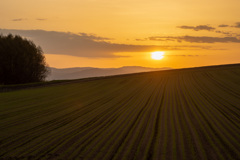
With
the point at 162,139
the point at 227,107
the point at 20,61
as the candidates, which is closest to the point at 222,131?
the point at 162,139

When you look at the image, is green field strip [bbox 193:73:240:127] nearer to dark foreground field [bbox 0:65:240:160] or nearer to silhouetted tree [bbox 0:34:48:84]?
dark foreground field [bbox 0:65:240:160]

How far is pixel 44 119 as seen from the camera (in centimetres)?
1486

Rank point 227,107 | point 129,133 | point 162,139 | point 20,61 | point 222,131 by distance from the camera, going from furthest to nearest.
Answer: point 20,61
point 227,107
point 129,133
point 222,131
point 162,139

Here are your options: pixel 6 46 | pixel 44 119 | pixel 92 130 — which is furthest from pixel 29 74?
pixel 92 130

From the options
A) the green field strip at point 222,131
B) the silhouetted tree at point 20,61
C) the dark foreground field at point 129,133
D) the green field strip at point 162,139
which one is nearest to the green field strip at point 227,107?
the dark foreground field at point 129,133

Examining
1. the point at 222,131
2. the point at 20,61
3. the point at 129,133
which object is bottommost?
the point at 129,133

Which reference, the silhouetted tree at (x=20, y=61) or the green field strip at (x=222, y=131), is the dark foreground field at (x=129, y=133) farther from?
the silhouetted tree at (x=20, y=61)

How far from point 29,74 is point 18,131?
3894cm

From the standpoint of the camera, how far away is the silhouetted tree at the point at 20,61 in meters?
46.0

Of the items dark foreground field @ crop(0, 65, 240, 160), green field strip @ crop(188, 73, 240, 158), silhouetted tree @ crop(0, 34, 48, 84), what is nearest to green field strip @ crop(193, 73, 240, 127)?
dark foreground field @ crop(0, 65, 240, 160)

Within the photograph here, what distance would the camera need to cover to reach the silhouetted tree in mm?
46000

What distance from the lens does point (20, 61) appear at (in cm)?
4747

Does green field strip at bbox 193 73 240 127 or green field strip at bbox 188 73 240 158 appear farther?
green field strip at bbox 193 73 240 127

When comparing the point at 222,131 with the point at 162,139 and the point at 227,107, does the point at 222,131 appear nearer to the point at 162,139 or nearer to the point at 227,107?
the point at 162,139
